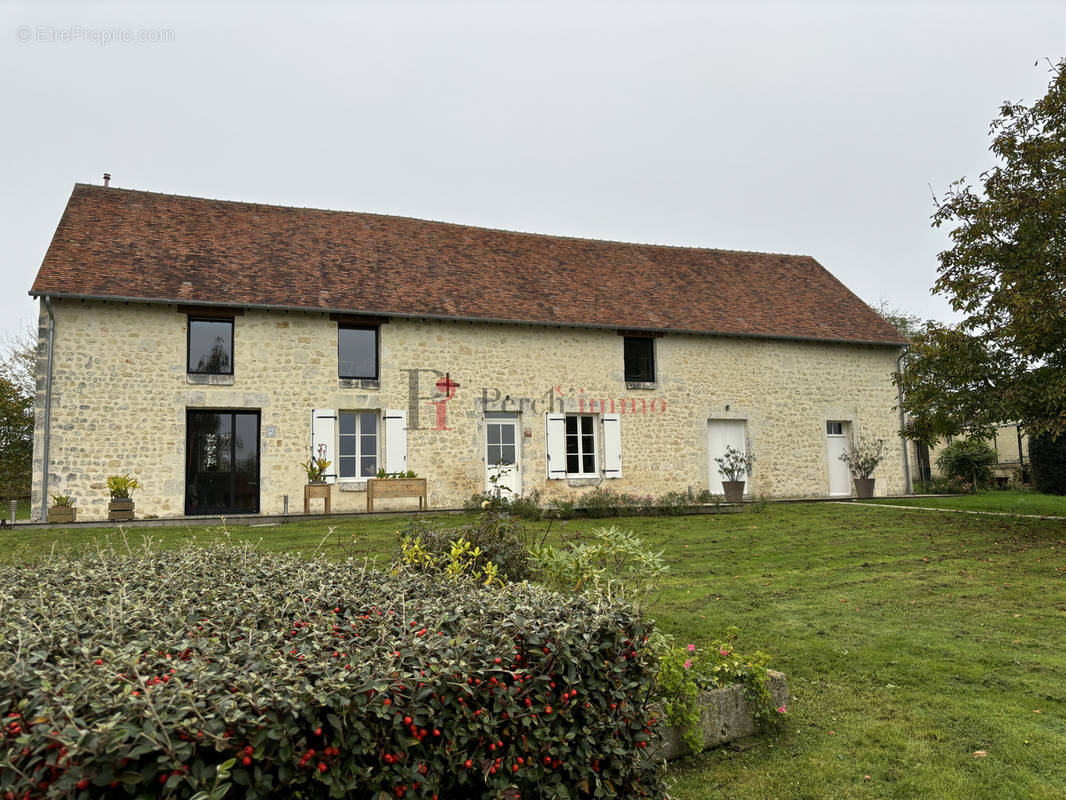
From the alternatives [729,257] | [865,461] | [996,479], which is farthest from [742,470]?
[996,479]

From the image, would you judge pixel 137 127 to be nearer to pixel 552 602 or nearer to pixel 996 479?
pixel 552 602

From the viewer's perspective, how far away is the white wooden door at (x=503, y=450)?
15.0 metres

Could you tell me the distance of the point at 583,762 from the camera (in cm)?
254

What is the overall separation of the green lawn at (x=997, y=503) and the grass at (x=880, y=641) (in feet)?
12.7

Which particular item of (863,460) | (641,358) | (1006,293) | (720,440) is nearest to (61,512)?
(641,358)

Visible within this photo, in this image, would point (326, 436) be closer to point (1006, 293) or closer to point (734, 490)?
point (734, 490)

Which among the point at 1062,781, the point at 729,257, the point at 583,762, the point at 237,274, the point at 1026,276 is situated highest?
the point at 729,257

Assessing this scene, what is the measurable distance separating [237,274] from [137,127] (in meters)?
3.45

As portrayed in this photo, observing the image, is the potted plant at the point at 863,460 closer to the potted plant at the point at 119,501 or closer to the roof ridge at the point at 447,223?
the roof ridge at the point at 447,223

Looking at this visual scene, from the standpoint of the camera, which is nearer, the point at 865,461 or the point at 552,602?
the point at 552,602

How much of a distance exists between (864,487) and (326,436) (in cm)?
1250

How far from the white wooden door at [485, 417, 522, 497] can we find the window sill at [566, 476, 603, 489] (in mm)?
1141

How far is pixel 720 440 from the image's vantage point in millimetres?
16844

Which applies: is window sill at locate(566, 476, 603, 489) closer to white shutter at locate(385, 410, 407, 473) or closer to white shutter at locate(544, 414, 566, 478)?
white shutter at locate(544, 414, 566, 478)
